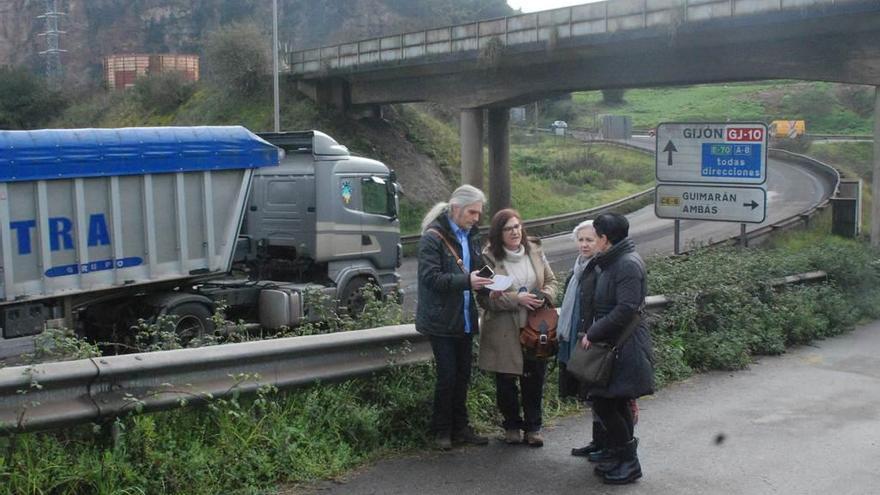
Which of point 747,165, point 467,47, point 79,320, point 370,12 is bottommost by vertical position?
point 79,320

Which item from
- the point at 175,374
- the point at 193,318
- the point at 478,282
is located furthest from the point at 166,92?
the point at 175,374

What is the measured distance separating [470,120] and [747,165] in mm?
24068

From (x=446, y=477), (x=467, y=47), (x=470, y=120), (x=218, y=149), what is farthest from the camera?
(x=470, y=120)

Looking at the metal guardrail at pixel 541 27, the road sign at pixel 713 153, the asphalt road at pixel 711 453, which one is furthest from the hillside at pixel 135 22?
the asphalt road at pixel 711 453

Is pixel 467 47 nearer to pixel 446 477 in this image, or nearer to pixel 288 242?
pixel 288 242

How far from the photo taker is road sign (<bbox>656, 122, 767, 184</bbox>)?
1364 centimetres

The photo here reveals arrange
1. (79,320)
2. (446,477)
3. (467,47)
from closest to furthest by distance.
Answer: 1. (446,477)
2. (79,320)
3. (467,47)

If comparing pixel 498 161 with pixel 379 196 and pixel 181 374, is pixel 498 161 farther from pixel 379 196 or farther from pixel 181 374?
pixel 181 374

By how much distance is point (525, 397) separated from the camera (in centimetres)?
651

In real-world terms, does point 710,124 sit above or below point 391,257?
above

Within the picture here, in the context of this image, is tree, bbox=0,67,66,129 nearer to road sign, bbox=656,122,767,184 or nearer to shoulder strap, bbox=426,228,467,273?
road sign, bbox=656,122,767,184

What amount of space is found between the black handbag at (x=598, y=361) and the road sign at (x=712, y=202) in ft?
27.4

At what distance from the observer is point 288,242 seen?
15672 mm

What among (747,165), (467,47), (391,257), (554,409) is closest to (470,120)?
(467,47)
